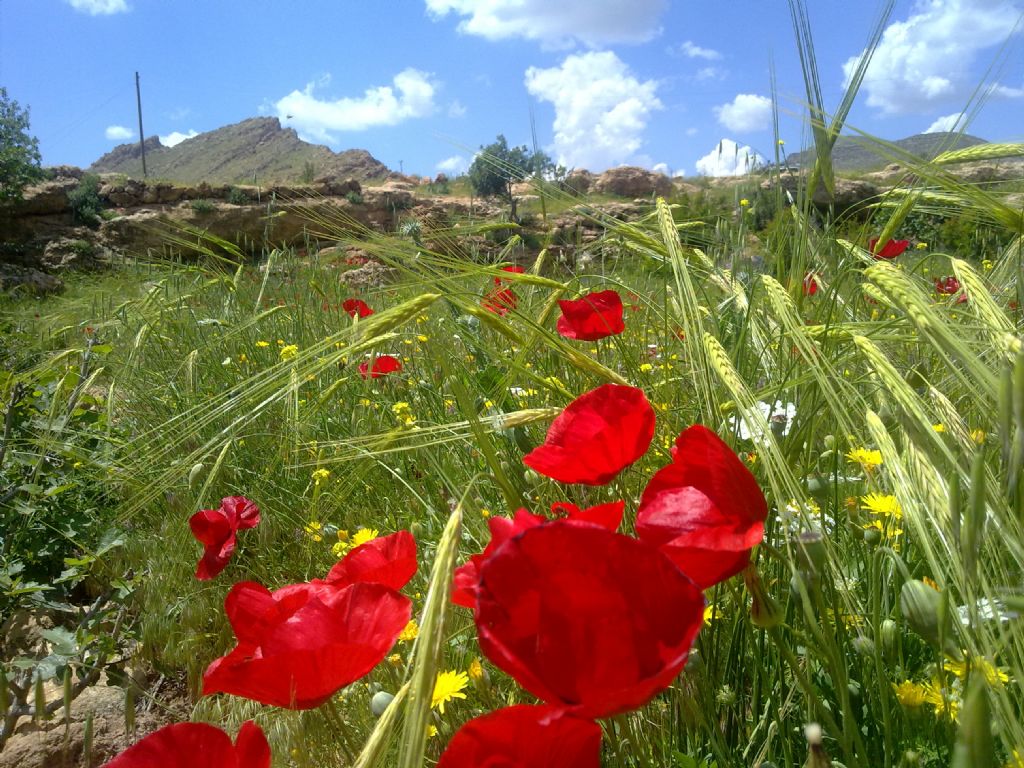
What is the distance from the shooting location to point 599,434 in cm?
80

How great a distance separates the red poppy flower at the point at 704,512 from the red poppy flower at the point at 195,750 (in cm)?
35

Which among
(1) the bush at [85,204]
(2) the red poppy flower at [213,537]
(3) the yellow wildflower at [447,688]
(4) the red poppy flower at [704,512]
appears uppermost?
(1) the bush at [85,204]

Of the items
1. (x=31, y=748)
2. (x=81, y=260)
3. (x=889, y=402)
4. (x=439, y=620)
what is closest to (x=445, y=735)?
(x=439, y=620)

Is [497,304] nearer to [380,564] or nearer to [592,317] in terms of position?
[592,317]

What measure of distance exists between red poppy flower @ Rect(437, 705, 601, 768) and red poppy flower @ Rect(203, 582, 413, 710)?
5.3 inches

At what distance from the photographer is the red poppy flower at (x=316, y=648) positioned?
599 mm

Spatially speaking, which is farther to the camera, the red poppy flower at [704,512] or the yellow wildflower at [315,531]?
the yellow wildflower at [315,531]

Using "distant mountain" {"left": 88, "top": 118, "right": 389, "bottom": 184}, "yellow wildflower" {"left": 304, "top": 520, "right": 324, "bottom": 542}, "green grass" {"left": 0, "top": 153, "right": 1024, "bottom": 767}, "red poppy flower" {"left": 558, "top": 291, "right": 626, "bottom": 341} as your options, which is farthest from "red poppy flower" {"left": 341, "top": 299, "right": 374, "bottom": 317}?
"distant mountain" {"left": 88, "top": 118, "right": 389, "bottom": 184}

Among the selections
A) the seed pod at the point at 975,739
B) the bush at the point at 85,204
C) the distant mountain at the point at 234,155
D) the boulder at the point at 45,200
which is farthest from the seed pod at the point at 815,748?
the distant mountain at the point at 234,155

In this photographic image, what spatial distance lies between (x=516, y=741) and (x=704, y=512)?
0.23 m

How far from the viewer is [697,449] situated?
2.08 feet

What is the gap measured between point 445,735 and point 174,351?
2778 mm

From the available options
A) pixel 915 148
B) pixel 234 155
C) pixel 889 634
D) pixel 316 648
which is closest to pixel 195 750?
pixel 316 648

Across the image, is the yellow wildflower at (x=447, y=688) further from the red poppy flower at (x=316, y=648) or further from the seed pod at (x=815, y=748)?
the seed pod at (x=815, y=748)
